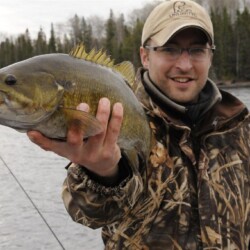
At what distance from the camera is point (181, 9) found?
341cm

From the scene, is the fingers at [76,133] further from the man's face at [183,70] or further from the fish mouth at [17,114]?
the man's face at [183,70]

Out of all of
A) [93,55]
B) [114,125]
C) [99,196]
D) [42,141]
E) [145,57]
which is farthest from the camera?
[145,57]

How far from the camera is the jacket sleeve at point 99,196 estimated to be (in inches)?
103

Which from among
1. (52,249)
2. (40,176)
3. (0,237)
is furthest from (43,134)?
(40,176)

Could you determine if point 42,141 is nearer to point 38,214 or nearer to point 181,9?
point 181,9

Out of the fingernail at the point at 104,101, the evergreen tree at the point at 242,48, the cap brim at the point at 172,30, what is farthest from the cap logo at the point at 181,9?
the evergreen tree at the point at 242,48

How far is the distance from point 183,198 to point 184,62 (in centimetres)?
92

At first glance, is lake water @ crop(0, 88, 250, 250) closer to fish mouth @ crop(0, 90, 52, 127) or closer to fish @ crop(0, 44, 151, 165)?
fish @ crop(0, 44, 151, 165)

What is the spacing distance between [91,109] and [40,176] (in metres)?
9.94

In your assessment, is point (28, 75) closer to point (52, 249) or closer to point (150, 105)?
point (150, 105)

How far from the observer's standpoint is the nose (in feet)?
10.7

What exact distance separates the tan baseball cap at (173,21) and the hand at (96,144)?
44.2 inches

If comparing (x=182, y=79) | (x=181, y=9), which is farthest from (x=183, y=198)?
(x=181, y=9)

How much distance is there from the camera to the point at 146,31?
3520 mm
